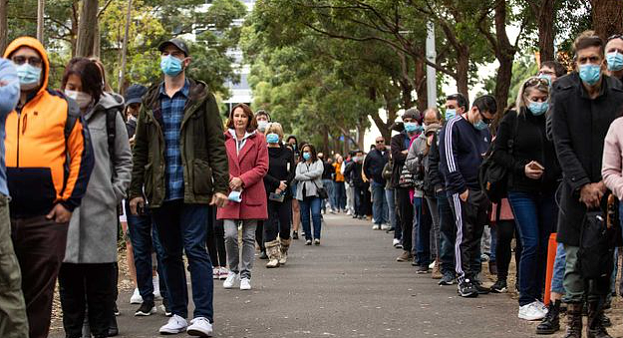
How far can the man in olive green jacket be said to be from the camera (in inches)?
320

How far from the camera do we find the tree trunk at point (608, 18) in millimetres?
11539

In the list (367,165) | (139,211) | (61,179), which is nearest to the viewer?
(61,179)

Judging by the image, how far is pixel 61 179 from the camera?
649 centimetres

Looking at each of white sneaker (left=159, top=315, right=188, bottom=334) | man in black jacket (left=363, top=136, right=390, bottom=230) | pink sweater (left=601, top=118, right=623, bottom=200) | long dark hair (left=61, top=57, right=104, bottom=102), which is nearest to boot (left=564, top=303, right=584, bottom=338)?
pink sweater (left=601, top=118, right=623, bottom=200)

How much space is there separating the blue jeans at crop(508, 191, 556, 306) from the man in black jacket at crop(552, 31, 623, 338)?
1157 mm

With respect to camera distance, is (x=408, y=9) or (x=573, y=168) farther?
(x=408, y=9)

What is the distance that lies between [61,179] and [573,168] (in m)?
3.16

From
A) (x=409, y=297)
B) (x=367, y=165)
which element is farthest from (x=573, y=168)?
(x=367, y=165)

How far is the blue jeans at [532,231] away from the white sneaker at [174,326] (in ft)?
8.45

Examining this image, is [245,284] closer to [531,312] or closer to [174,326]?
[174,326]

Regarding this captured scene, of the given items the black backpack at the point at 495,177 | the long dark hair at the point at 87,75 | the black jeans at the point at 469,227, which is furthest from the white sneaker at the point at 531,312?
the long dark hair at the point at 87,75

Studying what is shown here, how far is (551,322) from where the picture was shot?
809cm

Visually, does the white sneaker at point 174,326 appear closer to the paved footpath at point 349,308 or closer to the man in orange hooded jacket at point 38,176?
the paved footpath at point 349,308

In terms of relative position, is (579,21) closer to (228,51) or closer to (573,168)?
Answer: (573,168)
